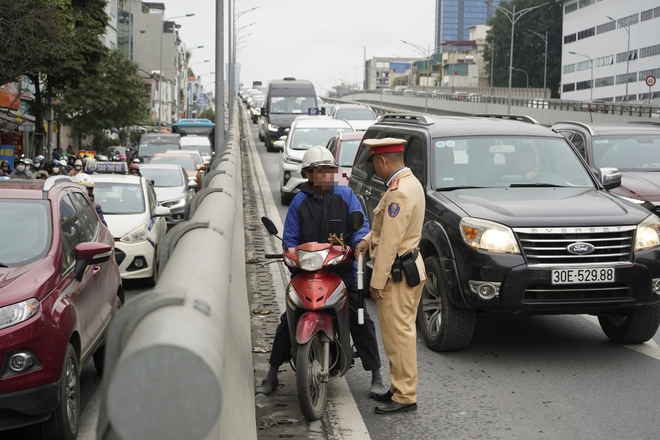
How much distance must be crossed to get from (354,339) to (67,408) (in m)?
1.92

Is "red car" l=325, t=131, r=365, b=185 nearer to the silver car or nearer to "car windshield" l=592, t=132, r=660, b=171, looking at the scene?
the silver car

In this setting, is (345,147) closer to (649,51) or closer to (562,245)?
(562,245)

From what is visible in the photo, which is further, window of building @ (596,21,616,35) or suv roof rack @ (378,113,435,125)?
window of building @ (596,21,616,35)

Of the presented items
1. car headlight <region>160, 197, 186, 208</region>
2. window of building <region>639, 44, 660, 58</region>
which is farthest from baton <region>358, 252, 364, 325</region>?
window of building <region>639, 44, 660, 58</region>

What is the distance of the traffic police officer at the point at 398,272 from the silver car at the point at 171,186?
11.5m

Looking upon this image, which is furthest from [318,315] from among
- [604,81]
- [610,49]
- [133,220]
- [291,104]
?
[604,81]

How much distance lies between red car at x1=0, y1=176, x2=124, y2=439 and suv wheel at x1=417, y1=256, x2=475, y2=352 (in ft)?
8.81

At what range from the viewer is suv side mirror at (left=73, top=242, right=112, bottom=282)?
6.36 metres

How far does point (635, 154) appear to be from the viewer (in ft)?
46.3

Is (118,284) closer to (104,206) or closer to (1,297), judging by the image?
(1,297)

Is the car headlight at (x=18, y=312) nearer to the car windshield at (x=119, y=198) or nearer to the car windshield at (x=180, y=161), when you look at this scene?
the car windshield at (x=119, y=198)

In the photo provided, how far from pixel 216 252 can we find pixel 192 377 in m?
2.11

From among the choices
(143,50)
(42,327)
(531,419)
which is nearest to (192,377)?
(42,327)

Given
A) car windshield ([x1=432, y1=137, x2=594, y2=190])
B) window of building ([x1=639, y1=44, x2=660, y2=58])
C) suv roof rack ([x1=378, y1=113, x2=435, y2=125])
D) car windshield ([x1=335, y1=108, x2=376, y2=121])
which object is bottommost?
car windshield ([x1=432, y1=137, x2=594, y2=190])
